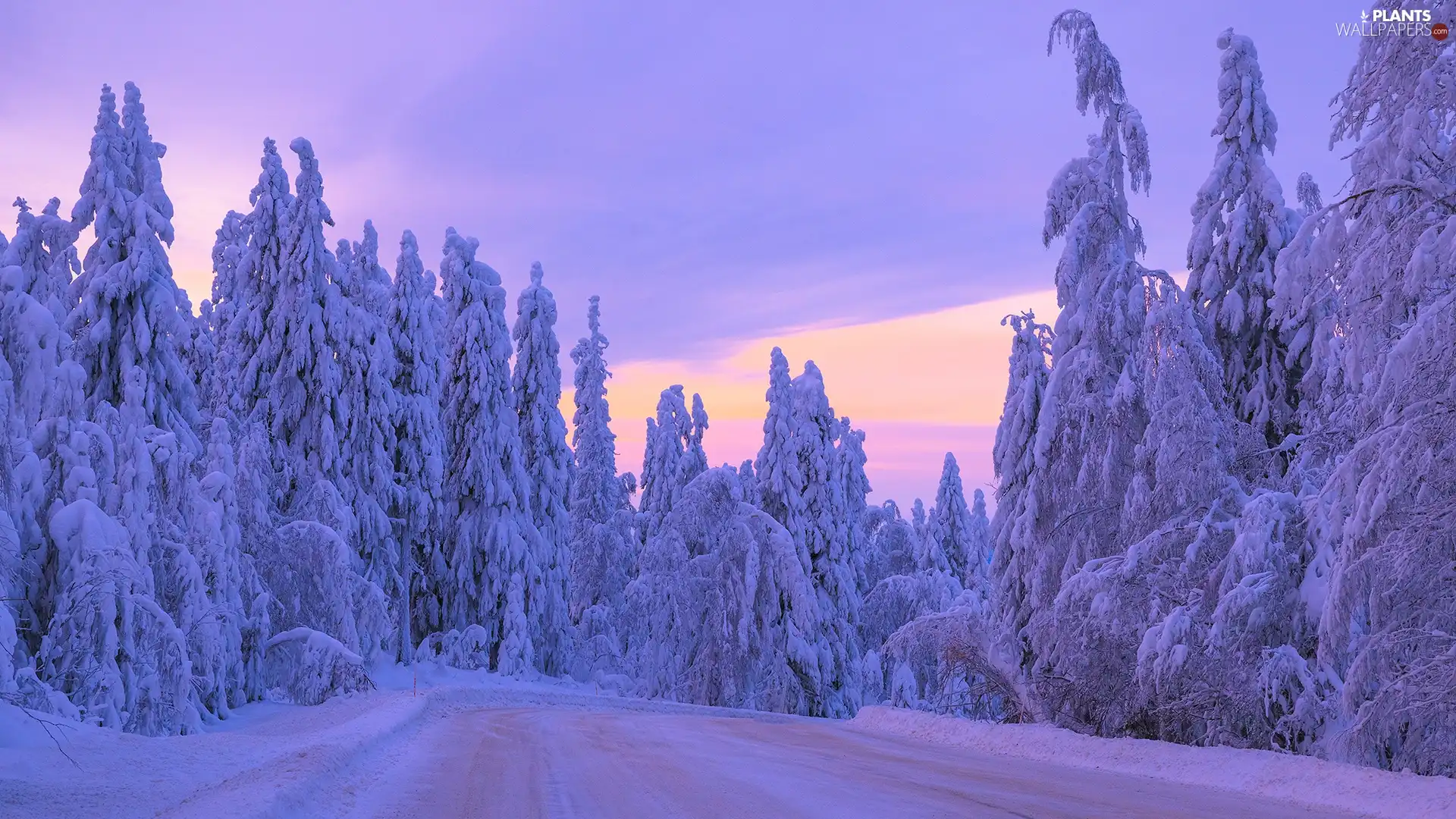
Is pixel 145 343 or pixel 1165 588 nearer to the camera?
pixel 1165 588

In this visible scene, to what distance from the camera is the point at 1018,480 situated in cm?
2438

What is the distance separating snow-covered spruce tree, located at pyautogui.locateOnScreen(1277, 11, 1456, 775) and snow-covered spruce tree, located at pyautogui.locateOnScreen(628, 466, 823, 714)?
28519 mm

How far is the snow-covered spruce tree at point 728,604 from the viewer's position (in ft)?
133

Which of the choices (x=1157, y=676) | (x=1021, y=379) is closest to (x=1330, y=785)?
(x=1157, y=676)

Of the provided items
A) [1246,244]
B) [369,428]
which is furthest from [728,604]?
[1246,244]

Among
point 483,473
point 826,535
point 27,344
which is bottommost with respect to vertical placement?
point 826,535

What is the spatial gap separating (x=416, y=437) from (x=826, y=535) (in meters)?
16.3

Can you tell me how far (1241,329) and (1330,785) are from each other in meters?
14.1

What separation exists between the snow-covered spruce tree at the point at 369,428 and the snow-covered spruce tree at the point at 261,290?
6.64 ft

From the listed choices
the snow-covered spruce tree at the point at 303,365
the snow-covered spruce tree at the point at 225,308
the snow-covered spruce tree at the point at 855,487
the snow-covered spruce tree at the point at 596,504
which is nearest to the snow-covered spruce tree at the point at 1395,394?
the snow-covered spruce tree at the point at 303,365

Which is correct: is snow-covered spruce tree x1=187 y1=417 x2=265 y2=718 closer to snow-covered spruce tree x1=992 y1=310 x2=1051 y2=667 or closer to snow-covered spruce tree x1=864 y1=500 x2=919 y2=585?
snow-covered spruce tree x1=992 y1=310 x2=1051 y2=667

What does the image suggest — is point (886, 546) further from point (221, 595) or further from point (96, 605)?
point (96, 605)

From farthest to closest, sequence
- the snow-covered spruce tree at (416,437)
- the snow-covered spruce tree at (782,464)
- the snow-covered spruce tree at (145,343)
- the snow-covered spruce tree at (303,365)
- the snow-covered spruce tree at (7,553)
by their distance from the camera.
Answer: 1. the snow-covered spruce tree at (782,464)
2. the snow-covered spruce tree at (416,437)
3. the snow-covered spruce tree at (303,365)
4. the snow-covered spruce tree at (145,343)
5. the snow-covered spruce tree at (7,553)

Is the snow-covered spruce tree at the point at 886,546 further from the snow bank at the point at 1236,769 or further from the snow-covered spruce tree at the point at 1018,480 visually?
the snow bank at the point at 1236,769
